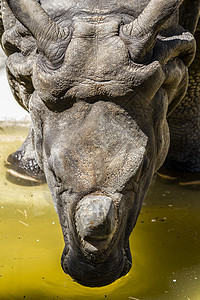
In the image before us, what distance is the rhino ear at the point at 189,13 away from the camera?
11.0 ft

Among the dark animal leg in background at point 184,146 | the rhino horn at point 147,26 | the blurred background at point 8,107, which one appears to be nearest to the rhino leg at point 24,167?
the blurred background at point 8,107

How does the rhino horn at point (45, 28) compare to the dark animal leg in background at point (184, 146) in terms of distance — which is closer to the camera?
the rhino horn at point (45, 28)

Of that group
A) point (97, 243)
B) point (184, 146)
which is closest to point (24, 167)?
point (184, 146)

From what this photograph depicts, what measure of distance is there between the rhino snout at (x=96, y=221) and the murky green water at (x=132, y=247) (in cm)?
86

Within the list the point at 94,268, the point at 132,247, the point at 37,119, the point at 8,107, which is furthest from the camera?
the point at 8,107

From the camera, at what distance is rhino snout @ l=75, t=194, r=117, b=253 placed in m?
2.31

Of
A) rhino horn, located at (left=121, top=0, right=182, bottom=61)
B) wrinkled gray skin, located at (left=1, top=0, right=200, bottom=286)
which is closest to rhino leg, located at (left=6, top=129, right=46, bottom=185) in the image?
wrinkled gray skin, located at (left=1, top=0, right=200, bottom=286)

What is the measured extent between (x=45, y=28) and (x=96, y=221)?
1.11 metres

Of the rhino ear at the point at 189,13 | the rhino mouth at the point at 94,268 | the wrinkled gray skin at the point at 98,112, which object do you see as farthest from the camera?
the rhino ear at the point at 189,13

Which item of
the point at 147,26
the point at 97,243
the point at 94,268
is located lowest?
the point at 94,268

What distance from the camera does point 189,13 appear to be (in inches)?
133

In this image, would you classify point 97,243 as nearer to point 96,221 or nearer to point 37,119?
point 96,221

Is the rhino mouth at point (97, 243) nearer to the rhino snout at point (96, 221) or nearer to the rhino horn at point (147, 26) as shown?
the rhino snout at point (96, 221)

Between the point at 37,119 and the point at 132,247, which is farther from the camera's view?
the point at 132,247
